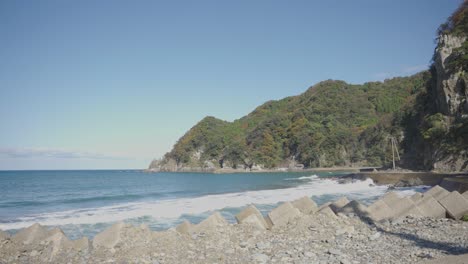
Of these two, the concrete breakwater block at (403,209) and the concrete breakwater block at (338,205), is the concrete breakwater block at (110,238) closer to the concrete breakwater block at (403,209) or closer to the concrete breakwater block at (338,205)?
the concrete breakwater block at (338,205)

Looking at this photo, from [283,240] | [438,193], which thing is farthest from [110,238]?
[438,193]

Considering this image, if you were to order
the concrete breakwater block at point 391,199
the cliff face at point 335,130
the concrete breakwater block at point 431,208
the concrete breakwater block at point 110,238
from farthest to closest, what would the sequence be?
1. the cliff face at point 335,130
2. the concrete breakwater block at point 391,199
3. the concrete breakwater block at point 431,208
4. the concrete breakwater block at point 110,238

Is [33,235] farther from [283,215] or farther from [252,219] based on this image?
[283,215]

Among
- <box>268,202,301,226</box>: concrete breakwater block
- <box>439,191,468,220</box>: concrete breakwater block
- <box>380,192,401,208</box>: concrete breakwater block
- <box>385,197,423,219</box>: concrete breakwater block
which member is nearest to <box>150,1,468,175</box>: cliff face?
<box>439,191,468,220</box>: concrete breakwater block

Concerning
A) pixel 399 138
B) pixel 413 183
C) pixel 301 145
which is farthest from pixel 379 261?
pixel 301 145

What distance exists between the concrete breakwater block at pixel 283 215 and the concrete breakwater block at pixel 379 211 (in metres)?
2.36

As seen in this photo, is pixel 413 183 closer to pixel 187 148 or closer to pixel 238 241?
pixel 238 241

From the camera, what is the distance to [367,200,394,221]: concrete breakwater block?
11.3 m

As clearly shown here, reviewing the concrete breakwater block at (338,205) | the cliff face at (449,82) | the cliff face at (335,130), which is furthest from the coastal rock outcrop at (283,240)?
the cliff face at (335,130)

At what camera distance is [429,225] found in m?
10.2

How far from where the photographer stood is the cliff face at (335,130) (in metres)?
46.2

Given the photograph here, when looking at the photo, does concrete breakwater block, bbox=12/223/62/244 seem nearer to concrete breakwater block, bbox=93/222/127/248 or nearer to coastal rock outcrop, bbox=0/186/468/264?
coastal rock outcrop, bbox=0/186/468/264

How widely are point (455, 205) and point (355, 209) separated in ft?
9.84

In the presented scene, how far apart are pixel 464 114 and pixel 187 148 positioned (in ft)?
399
